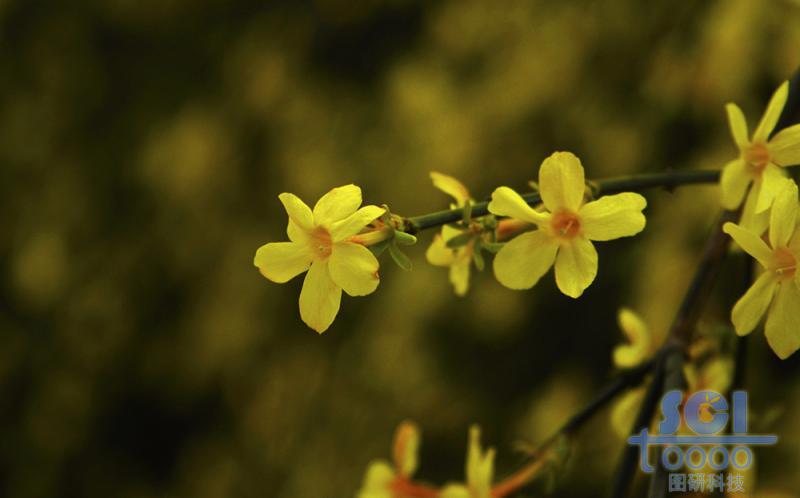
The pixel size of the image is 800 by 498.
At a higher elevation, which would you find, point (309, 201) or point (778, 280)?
point (309, 201)

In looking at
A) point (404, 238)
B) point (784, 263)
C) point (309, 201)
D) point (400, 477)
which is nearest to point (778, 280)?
point (784, 263)

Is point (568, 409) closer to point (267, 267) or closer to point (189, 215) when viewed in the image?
point (189, 215)

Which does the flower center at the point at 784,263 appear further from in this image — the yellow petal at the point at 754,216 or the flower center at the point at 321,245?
the flower center at the point at 321,245

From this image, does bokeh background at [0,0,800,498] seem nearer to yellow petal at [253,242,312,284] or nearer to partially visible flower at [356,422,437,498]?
partially visible flower at [356,422,437,498]

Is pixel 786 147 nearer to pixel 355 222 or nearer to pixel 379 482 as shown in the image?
pixel 355 222

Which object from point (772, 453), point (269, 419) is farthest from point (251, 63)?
point (772, 453)
